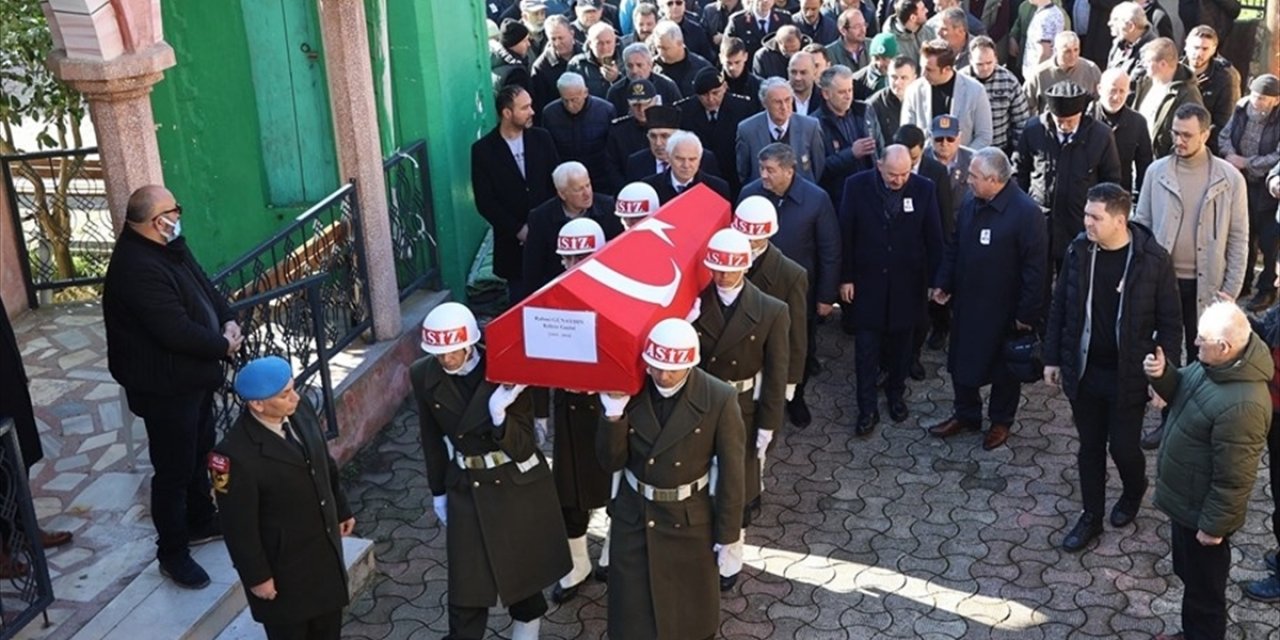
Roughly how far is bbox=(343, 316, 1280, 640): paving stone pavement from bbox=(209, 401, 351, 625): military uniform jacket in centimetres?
112

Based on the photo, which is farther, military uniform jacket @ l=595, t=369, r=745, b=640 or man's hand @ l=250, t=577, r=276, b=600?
military uniform jacket @ l=595, t=369, r=745, b=640

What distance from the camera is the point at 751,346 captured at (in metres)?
6.29

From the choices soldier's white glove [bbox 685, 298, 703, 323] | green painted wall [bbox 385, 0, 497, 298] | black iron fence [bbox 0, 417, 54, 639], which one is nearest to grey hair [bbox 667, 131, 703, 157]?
soldier's white glove [bbox 685, 298, 703, 323]

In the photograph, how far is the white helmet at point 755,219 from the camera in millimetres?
6609

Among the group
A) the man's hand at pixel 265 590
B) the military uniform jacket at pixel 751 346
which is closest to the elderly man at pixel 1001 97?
the military uniform jacket at pixel 751 346

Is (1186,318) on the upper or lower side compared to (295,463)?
lower

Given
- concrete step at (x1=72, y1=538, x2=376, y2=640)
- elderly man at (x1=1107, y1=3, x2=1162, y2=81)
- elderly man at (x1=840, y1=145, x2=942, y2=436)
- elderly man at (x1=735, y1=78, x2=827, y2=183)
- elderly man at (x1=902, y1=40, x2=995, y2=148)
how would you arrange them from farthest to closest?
elderly man at (x1=1107, y1=3, x2=1162, y2=81) → elderly man at (x1=902, y1=40, x2=995, y2=148) → elderly man at (x1=735, y1=78, x2=827, y2=183) → elderly man at (x1=840, y1=145, x2=942, y2=436) → concrete step at (x1=72, y1=538, x2=376, y2=640)

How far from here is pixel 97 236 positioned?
9914mm

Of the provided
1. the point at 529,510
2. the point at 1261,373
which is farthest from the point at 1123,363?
the point at 529,510

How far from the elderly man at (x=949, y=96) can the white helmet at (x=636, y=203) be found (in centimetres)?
260

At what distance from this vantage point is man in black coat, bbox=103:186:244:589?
18.8 ft

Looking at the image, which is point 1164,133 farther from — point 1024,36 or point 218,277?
point 218,277

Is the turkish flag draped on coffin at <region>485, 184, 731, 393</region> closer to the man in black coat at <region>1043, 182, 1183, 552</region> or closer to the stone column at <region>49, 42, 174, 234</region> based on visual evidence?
the stone column at <region>49, 42, 174, 234</region>

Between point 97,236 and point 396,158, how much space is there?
2.57 metres
